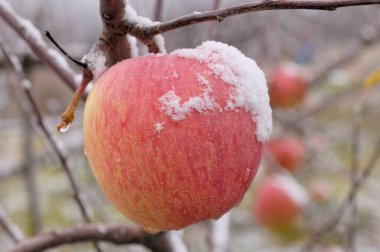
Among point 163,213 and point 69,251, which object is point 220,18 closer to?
point 163,213

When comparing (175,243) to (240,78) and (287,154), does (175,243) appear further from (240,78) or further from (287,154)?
(287,154)

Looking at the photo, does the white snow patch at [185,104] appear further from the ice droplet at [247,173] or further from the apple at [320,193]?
the apple at [320,193]

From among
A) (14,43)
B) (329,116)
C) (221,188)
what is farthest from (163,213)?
(329,116)

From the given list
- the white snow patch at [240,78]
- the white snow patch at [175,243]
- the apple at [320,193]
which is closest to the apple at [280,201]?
the apple at [320,193]

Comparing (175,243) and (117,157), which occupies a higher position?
(117,157)

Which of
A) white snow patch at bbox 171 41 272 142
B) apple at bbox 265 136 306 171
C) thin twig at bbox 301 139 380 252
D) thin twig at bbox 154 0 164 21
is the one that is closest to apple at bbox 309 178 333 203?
apple at bbox 265 136 306 171

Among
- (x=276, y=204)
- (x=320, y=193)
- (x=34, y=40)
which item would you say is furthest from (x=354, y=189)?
Result: (x=320, y=193)
